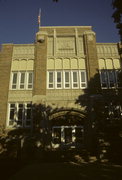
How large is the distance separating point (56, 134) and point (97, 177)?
8.65 m

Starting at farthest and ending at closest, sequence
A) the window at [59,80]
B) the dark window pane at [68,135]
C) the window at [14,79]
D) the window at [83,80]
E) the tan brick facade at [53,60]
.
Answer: the window at [14,79] < the window at [59,80] < the window at [83,80] < the tan brick facade at [53,60] < the dark window pane at [68,135]

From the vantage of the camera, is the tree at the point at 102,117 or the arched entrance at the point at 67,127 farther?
the arched entrance at the point at 67,127

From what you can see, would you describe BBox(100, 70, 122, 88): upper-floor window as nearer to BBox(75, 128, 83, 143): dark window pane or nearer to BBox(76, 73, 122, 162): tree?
BBox(76, 73, 122, 162): tree

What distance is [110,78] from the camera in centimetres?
1795

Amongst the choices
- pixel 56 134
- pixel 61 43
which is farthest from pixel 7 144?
pixel 61 43

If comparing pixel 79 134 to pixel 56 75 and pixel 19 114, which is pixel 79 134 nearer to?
pixel 19 114

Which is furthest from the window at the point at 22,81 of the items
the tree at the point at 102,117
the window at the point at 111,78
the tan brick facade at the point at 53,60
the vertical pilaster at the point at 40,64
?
the window at the point at 111,78

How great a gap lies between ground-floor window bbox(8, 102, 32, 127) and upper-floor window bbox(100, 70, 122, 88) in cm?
891

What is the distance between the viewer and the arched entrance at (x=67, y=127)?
15.7 metres

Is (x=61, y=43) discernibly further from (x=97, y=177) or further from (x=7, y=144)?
(x=97, y=177)

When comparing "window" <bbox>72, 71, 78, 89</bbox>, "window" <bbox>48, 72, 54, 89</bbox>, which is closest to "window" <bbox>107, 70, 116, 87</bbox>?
"window" <bbox>72, 71, 78, 89</bbox>

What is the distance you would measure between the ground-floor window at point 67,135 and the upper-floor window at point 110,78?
230 inches

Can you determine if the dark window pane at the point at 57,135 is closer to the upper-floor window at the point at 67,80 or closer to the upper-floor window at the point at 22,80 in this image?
the upper-floor window at the point at 67,80

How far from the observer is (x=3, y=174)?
823cm
